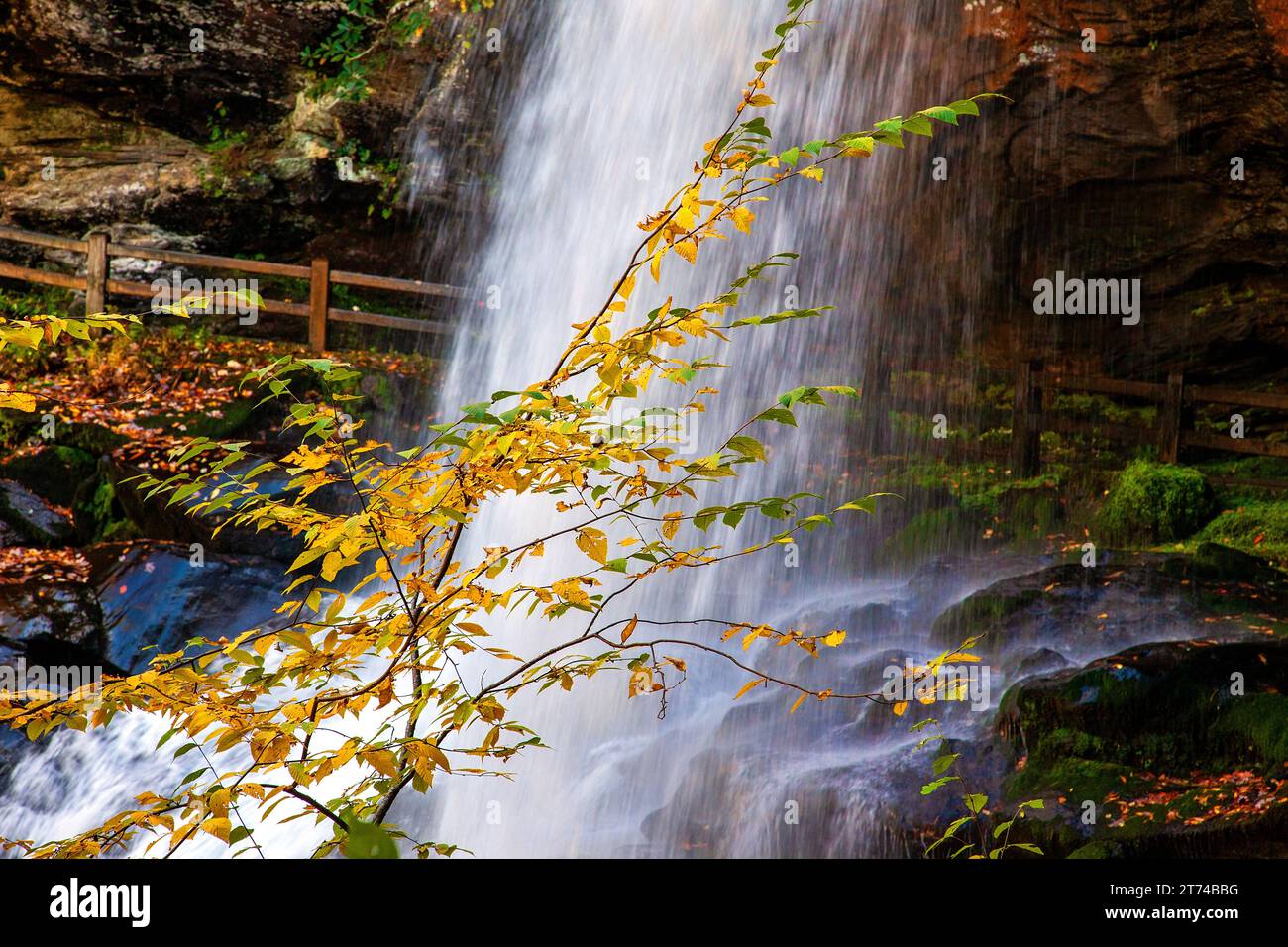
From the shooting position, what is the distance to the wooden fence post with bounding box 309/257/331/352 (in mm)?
11227

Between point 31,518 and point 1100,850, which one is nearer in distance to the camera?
point 1100,850

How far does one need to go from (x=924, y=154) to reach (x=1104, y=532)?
456 cm

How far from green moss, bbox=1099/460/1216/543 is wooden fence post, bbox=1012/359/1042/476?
1137mm

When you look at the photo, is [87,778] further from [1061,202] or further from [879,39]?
[1061,202]

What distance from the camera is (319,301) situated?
11.2 m

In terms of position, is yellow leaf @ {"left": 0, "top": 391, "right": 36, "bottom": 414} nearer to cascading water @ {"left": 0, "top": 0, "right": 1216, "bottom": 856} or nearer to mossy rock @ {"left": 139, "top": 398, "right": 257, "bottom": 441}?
cascading water @ {"left": 0, "top": 0, "right": 1216, "bottom": 856}

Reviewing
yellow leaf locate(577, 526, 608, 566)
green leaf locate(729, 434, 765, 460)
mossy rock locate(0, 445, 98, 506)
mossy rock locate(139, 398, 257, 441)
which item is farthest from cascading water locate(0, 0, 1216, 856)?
green leaf locate(729, 434, 765, 460)

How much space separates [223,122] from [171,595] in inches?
318

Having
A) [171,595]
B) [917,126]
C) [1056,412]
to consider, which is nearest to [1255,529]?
[1056,412]

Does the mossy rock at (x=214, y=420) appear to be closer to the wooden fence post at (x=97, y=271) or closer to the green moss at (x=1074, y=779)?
the wooden fence post at (x=97, y=271)

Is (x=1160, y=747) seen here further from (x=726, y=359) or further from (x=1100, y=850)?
(x=726, y=359)

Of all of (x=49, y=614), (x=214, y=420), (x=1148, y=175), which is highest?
(x=1148, y=175)

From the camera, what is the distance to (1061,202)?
10555mm

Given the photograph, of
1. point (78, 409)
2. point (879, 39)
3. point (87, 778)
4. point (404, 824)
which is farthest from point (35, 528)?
point (879, 39)
